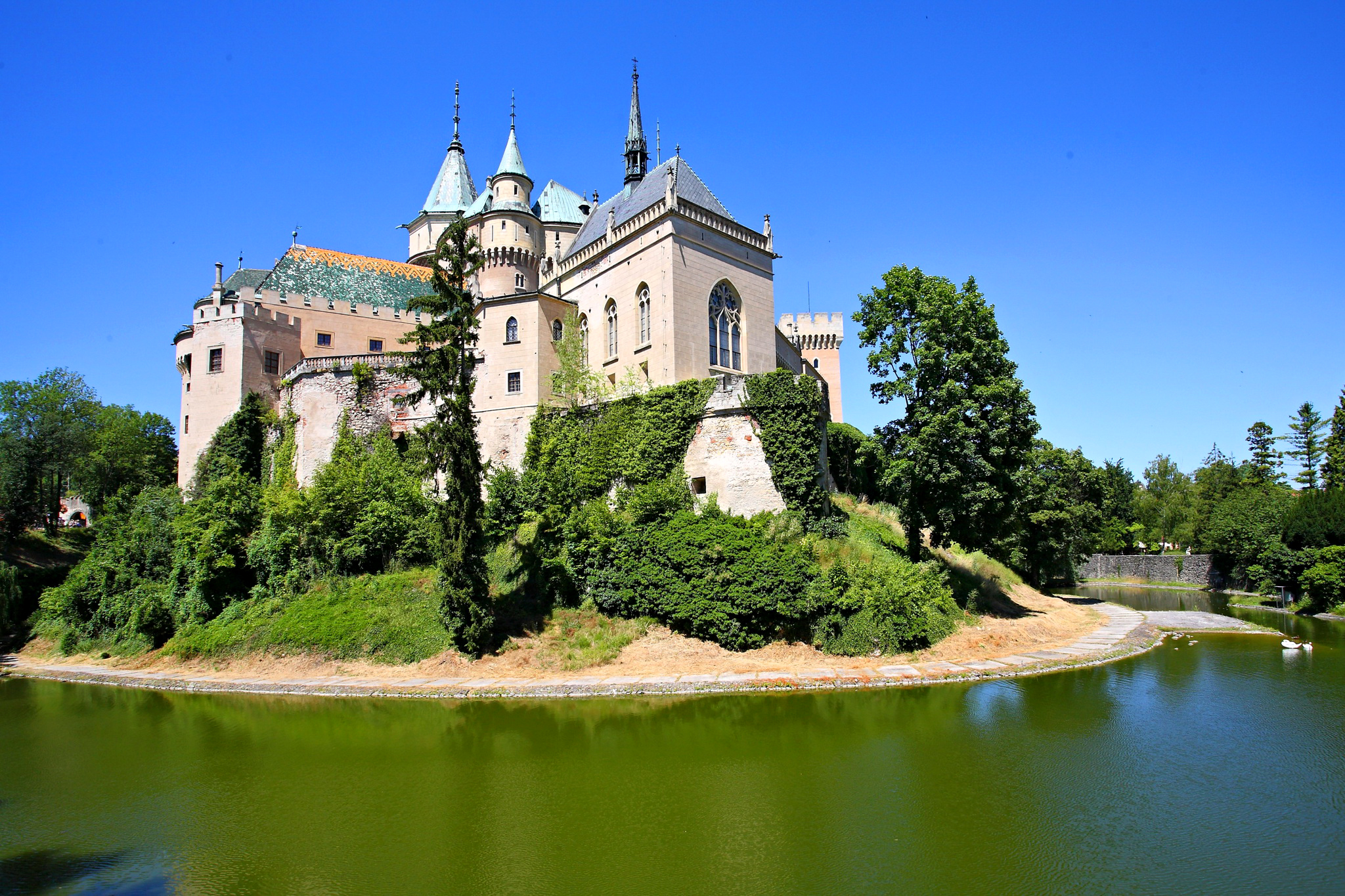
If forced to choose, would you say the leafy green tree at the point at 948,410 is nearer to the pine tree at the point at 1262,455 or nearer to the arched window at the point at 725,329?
the arched window at the point at 725,329

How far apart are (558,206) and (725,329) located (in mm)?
14121

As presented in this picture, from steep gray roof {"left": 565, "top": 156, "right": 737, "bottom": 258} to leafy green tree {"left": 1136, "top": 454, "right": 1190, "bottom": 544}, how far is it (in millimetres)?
44173

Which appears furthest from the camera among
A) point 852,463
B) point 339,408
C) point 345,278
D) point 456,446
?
point 345,278

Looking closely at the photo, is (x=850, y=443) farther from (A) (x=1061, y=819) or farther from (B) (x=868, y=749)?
(A) (x=1061, y=819)

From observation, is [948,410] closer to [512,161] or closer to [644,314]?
[644,314]

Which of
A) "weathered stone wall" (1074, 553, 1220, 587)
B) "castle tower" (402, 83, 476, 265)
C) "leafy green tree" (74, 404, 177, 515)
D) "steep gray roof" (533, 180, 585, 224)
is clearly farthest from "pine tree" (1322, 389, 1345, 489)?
"leafy green tree" (74, 404, 177, 515)

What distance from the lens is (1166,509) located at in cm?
6088

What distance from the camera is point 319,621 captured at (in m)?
23.4

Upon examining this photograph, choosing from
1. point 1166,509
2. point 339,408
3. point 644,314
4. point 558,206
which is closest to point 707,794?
point 644,314

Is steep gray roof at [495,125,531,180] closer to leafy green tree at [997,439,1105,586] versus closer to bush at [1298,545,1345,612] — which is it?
leafy green tree at [997,439,1105,586]

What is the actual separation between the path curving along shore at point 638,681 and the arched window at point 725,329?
14596 mm

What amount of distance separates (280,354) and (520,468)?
13804 mm

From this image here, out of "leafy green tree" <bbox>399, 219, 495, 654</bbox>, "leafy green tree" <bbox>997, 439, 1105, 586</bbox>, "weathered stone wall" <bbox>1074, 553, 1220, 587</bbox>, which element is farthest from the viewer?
"weathered stone wall" <bbox>1074, 553, 1220, 587</bbox>

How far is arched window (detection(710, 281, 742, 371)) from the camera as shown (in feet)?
100
